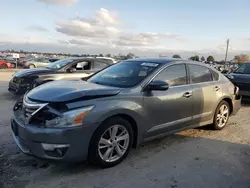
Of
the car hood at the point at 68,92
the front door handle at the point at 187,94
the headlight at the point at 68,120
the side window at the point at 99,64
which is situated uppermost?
the side window at the point at 99,64

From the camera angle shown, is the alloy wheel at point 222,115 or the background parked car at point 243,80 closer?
the alloy wheel at point 222,115

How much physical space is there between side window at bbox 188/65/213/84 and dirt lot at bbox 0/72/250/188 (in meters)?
1.17

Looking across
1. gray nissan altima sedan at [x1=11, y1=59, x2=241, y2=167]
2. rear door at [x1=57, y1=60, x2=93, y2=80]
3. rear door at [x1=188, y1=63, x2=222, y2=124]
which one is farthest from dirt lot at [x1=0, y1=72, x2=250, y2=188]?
A: rear door at [x1=57, y1=60, x2=93, y2=80]

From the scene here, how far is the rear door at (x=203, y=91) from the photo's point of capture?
4.98 m

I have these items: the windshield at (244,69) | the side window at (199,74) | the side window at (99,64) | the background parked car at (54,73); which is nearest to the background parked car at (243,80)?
the windshield at (244,69)

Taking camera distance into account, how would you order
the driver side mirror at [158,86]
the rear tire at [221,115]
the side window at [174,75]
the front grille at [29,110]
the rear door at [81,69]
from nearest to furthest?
the front grille at [29,110]
the driver side mirror at [158,86]
the side window at [174,75]
the rear tire at [221,115]
the rear door at [81,69]

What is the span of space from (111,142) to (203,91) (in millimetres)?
2298

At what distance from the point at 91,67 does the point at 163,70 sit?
222 inches

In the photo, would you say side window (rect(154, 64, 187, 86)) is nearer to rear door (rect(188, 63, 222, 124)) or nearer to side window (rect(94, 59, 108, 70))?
rear door (rect(188, 63, 222, 124))

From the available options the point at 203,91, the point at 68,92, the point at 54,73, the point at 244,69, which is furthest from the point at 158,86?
the point at 244,69

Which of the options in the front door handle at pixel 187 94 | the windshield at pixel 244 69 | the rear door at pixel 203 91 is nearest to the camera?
the front door handle at pixel 187 94

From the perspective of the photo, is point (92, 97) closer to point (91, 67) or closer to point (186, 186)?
point (186, 186)

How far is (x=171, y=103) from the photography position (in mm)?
4434

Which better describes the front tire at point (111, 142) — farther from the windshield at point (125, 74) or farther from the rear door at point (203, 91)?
the rear door at point (203, 91)
